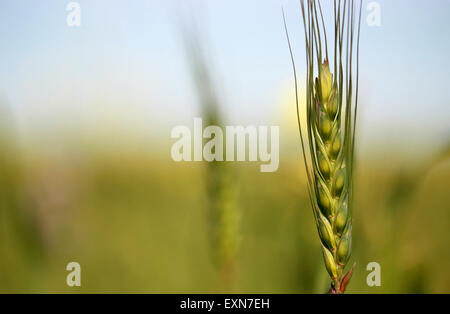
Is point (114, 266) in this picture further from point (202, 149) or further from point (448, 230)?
point (448, 230)

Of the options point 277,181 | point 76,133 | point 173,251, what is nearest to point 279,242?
point 277,181

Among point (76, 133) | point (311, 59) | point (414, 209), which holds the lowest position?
point (414, 209)

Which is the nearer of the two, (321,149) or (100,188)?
(321,149)

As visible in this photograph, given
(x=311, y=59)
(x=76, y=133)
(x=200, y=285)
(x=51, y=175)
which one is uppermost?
(x=311, y=59)

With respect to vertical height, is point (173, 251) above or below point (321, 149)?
below

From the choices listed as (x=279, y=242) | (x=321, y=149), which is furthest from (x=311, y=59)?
(x=279, y=242)

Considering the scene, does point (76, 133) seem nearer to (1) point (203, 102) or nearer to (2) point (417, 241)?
(1) point (203, 102)

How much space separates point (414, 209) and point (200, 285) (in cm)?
57

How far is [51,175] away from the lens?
0.92 meters

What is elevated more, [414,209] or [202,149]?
[202,149]

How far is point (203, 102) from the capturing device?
727mm

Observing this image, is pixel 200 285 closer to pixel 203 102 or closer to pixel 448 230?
pixel 203 102

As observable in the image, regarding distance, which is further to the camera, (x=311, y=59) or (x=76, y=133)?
(x=76, y=133)

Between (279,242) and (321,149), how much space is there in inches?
13.6
